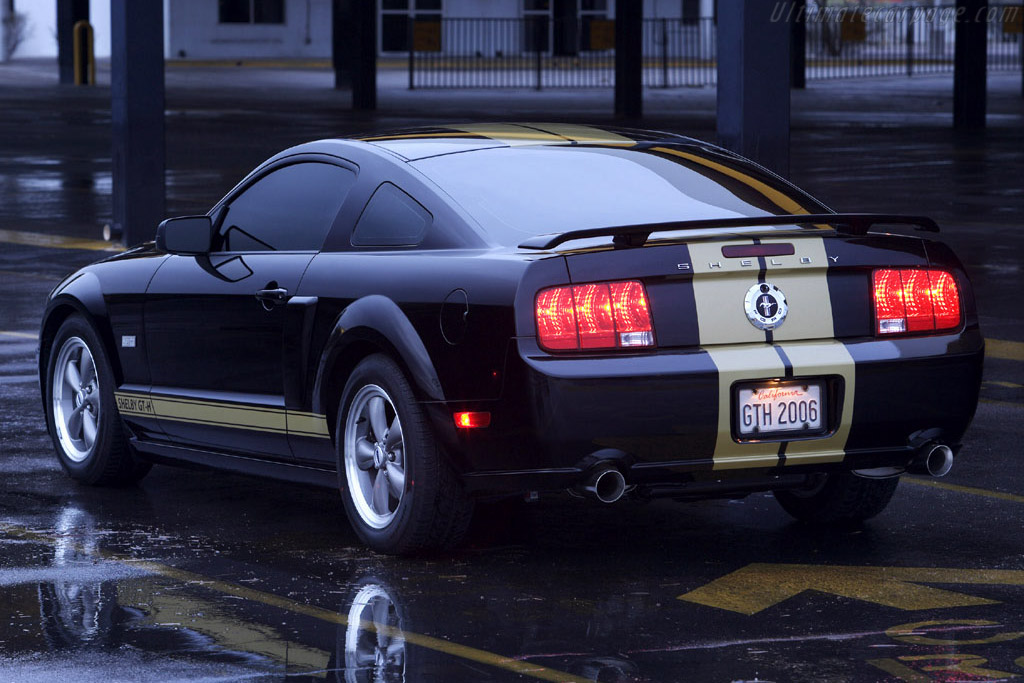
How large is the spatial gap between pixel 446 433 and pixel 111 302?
2.22 m

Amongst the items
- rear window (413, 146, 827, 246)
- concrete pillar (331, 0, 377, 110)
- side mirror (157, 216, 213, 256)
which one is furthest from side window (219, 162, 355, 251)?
concrete pillar (331, 0, 377, 110)

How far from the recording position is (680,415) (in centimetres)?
625

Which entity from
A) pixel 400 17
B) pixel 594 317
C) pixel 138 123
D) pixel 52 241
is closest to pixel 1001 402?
pixel 594 317

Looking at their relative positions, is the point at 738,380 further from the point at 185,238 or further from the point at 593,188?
the point at 185,238

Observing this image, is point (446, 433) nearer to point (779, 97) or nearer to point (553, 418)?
point (553, 418)

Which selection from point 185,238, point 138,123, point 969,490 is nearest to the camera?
point 185,238

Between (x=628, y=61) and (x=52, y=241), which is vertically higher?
(x=628, y=61)

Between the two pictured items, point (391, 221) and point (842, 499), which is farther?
point (842, 499)

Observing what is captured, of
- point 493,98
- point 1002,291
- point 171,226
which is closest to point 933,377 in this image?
point 171,226

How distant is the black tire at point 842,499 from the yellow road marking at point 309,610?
6.53 ft

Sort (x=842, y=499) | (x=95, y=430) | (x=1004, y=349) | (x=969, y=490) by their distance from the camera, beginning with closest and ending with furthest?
(x=842, y=499)
(x=969, y=490)
(x=95, y=430)
(x=1004, y=349)

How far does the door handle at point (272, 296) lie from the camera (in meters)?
7.19

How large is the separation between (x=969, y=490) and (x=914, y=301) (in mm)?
1496

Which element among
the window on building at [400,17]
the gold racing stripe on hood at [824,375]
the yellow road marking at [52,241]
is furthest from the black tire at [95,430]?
the window on building at [400,17]
